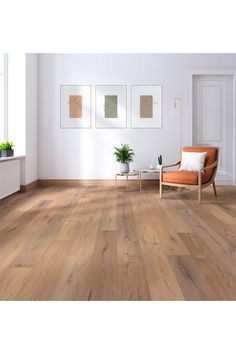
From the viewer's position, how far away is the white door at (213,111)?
6.41m

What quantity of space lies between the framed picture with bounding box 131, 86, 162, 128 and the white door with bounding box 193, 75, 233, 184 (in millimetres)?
697

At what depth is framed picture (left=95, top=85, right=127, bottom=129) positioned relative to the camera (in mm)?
6324

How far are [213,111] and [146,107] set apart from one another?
1254 mm

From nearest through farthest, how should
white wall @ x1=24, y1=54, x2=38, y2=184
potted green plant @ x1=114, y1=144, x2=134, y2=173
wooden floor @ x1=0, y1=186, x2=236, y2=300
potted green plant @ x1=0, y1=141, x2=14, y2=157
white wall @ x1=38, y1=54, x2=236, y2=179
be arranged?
wooden floor @ x1=0, y1=186, x2=236, y2=300, potted green plant @ x1=0, y1=141, x2=14, y2=157, white wall @ x1=24, y1=54, x2=38, y2=184, potted green plant @ x1=114, y1=144, x2=134, y2=173, white wall @ x1=38, y1=54, x2=236, y2=179

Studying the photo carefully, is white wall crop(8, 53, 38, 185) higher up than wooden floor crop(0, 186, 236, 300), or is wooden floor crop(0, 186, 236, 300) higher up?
white wall crop(8, 53, 38, 185)

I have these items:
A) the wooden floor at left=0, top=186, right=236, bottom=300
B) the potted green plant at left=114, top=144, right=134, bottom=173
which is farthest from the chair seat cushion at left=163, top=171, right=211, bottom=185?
the potted green plant at left=114, top=144, right=134, bottom=173

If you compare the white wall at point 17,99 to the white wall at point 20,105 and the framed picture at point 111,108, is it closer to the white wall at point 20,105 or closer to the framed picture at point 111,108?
the white wall at point 20,105

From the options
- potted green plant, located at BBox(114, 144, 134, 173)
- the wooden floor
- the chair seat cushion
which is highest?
potted green plant, located at BBox(114, 144, 134, 173)

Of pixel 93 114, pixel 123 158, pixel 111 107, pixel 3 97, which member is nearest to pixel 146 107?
pixel 111 107

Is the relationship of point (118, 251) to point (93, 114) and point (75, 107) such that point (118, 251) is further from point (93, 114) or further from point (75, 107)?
point (75, 107)

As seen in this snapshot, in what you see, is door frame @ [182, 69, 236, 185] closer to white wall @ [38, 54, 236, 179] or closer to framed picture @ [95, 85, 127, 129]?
white wall @ [38, 54, 236, 179]

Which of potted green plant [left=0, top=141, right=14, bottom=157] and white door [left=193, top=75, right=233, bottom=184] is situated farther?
white door [left=193, top=75, right=233, bottom=184]
